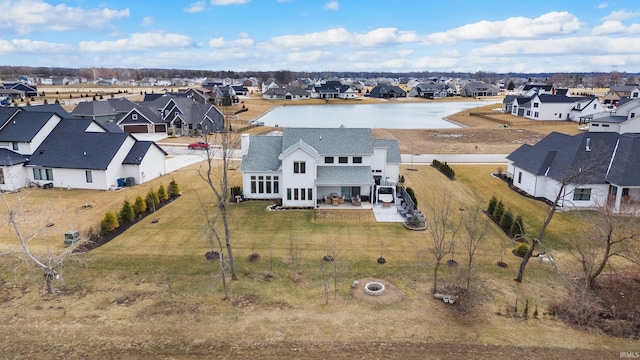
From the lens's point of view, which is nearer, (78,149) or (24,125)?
(78,149)

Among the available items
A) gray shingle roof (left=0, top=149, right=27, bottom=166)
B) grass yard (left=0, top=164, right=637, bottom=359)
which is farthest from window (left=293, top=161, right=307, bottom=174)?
gray shingle roof (left=0, top=149, right=27, bottom=166)

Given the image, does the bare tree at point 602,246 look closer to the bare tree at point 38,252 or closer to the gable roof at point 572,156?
the gable roof at point 572,156

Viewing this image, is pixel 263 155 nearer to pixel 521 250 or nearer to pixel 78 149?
pixel 78 149

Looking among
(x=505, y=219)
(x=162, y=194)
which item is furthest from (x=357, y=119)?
(x=505, y=219)

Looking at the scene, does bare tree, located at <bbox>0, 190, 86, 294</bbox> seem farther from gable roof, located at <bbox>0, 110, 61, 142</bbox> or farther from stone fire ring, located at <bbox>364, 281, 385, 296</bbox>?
stone fire ring, located at <bbox>364, 281, 385, 296</bbox>

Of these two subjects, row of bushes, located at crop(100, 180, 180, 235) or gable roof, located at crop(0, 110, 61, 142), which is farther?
gable roof, located at crop(0, 110, 61, 142)

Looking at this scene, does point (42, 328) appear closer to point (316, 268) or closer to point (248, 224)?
point (316, 268)
